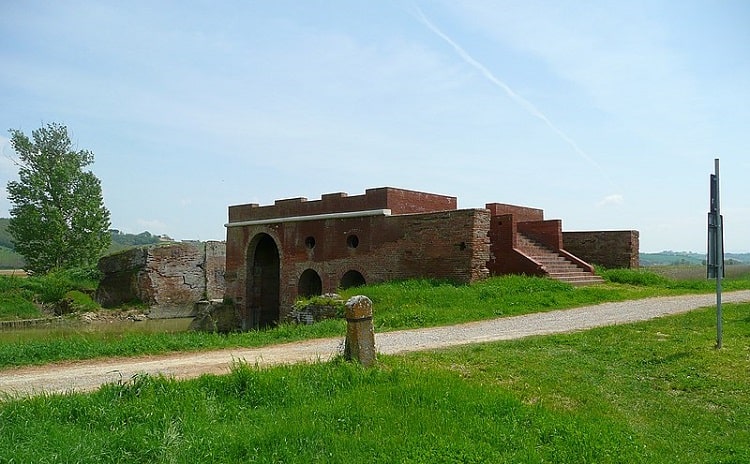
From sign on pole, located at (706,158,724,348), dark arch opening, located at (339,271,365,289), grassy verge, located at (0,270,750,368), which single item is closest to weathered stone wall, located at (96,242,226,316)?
dark arch opening, located at (339,271,365,289)

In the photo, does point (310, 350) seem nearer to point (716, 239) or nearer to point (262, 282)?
point (716, 239)

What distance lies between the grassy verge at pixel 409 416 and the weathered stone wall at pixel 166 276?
950 inches

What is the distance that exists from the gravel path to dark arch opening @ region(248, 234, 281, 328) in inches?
564

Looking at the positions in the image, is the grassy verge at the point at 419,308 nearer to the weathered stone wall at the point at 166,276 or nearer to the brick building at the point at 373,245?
the brick building at the point at 373,245

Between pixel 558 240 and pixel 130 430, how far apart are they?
17.4 m

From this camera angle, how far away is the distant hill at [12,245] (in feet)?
193

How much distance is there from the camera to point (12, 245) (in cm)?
5206

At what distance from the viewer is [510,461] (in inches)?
187

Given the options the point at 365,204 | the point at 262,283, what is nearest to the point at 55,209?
the point at 262,283

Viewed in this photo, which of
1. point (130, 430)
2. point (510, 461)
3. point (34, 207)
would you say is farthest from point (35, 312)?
point (510, 461)

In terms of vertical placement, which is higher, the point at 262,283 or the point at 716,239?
the point at 716,239

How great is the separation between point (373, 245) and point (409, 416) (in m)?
14.1

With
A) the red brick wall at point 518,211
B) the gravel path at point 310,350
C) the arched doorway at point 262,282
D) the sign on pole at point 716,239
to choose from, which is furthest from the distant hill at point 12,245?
the sign on pole at point 716,239

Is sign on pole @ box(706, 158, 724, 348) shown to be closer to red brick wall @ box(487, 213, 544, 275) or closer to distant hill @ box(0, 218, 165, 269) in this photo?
red brick wall @ box(487, 213, 544, 275)
